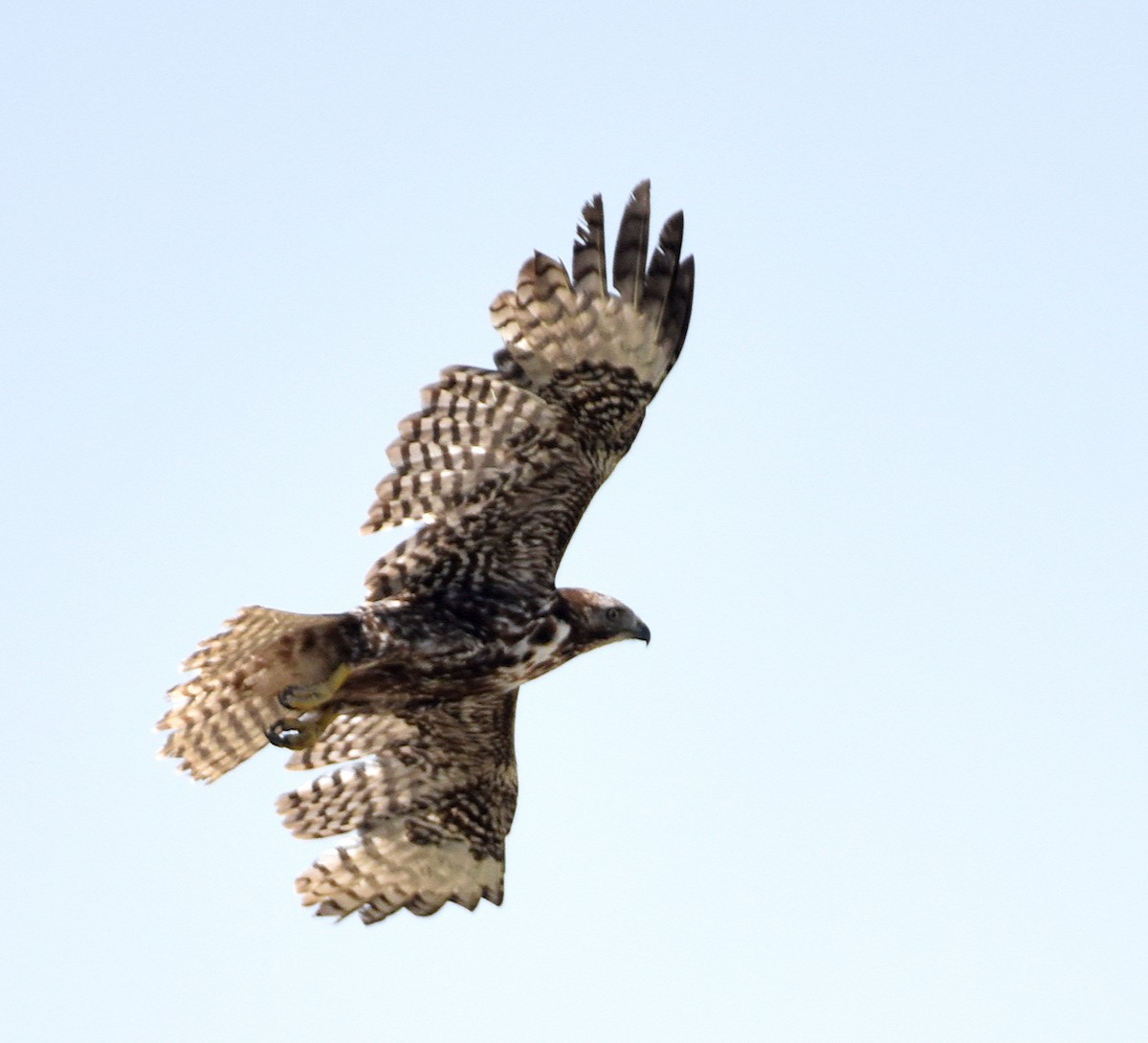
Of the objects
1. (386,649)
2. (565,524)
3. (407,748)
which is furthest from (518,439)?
(407,748)

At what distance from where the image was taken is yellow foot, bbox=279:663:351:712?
40.4 feet

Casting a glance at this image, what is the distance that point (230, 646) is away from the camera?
40.9 feet

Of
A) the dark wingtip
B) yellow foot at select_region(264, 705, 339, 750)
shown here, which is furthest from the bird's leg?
the dark wingtip

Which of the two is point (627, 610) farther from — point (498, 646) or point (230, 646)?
point (230, 646)

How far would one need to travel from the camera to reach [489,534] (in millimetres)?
12695

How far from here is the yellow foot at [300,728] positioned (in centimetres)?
1272

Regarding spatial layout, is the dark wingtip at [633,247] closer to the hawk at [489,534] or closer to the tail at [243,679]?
the hawk at [489,534]

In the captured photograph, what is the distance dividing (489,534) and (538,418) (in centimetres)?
75

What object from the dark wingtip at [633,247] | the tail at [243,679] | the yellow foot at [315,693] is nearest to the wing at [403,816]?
the tail at [243,679]

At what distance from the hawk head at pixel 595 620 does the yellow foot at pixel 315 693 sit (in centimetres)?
136

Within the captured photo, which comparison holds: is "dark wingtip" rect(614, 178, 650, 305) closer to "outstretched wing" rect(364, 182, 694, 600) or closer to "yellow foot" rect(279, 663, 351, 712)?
"outstretched wing" rect(364, 182, 694, 600)

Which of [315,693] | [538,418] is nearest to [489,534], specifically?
[538,418]

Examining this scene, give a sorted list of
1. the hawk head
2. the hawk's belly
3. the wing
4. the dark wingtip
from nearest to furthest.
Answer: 1. the dark wingtip
2. the hawk's belly
3. the hawk head
4. the wing

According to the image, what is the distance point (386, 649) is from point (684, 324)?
2454mm
